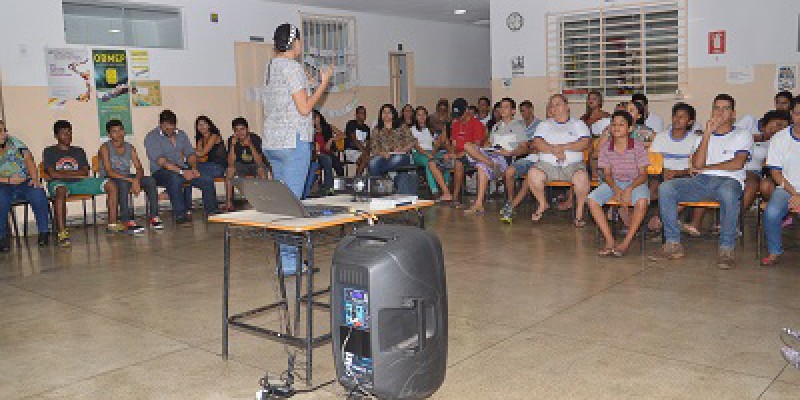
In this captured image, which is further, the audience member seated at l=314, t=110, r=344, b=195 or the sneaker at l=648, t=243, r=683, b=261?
the audience member seated at l=314, t=110, r=344, b=195

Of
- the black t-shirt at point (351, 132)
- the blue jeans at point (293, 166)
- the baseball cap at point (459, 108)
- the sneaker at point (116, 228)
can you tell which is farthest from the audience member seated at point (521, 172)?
the sneaker at point (116, 228)

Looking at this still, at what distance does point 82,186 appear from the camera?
7766 mm

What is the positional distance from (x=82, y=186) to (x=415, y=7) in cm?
612

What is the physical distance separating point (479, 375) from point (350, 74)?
9258mm

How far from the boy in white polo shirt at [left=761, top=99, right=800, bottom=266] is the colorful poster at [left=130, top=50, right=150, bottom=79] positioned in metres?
7.32

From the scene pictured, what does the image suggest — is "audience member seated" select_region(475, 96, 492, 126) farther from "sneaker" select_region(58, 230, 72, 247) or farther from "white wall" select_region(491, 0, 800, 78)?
"sneaker" select_region(58, 230, 72, 247)

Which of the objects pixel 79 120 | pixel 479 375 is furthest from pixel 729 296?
pixel 79 120

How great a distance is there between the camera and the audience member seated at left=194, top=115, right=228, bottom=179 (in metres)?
9.03

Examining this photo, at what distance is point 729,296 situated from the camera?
440 centimetres

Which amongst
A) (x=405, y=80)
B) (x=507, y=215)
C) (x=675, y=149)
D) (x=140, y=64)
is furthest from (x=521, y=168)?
(x=405, y=80)

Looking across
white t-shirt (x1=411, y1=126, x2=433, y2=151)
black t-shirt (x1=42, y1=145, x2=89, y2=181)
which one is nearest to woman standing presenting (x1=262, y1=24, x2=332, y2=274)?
black t-shirt (x1=42, y1=145, x2=89, y2=181)

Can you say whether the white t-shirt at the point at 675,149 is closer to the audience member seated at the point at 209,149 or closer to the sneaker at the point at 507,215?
the sneaker at the point at 507,215

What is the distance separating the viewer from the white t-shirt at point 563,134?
23.2ft

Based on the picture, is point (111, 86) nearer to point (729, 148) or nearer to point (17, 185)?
point (17, 185)
